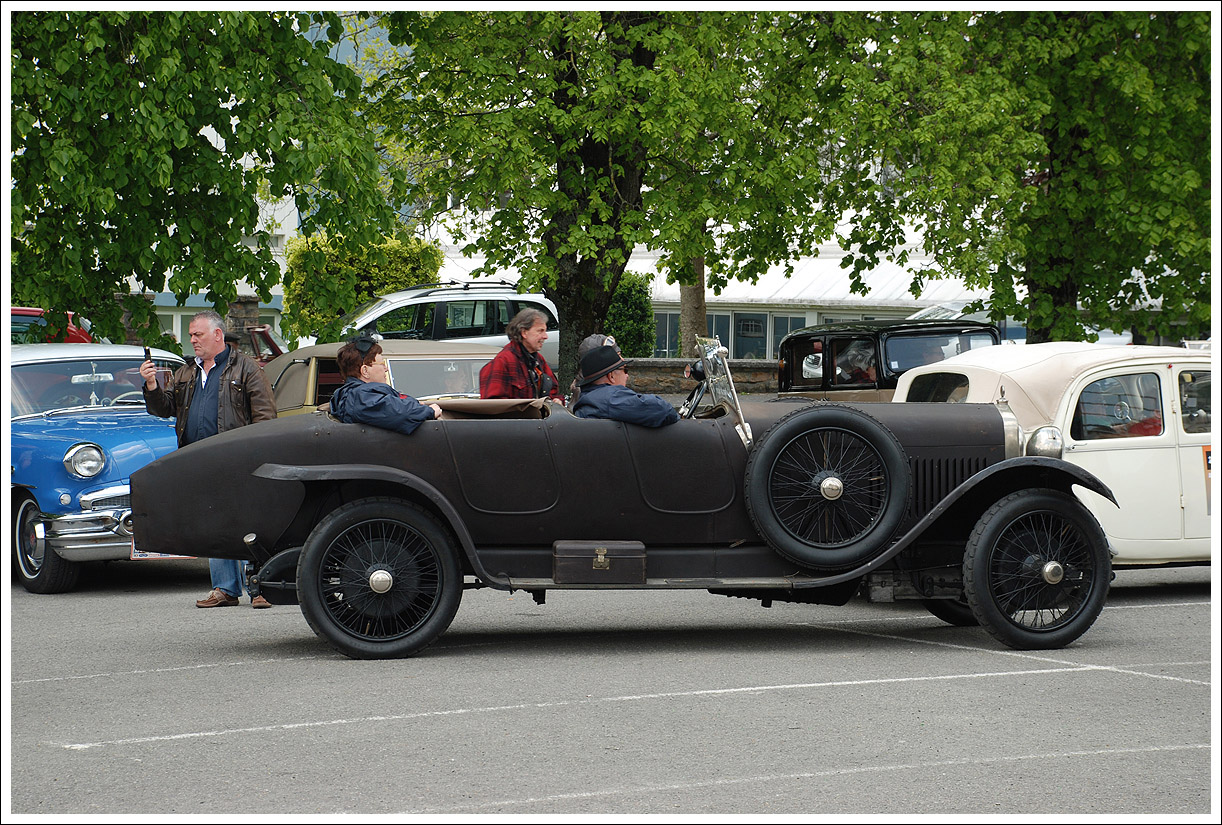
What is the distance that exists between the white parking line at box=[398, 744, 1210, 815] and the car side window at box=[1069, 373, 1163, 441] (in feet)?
14.2

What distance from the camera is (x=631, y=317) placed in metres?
30.7

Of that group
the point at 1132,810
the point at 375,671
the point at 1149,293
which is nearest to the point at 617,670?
the point at 375,671

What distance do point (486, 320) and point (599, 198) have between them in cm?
352

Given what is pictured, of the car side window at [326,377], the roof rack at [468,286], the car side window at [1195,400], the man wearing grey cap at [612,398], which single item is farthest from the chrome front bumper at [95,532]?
the roof rack at [468,286]

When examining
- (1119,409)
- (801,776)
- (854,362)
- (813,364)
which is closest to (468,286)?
(813,364)

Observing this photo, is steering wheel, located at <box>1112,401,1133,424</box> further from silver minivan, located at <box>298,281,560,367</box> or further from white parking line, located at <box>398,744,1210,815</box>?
silver minivan, located at <box>298,281,560,367</box>

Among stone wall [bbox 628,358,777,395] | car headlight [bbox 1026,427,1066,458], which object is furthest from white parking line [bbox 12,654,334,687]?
stone wall [bbox 628,358,777,395]

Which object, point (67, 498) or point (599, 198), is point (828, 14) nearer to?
point (599, 198)

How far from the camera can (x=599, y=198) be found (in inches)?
758

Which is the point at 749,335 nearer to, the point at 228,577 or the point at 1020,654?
the point at 228,577

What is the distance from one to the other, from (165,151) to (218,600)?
5121 mm

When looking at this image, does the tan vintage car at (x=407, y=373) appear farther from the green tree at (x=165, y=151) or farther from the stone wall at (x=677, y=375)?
the stone wall at (x=677, y=375)

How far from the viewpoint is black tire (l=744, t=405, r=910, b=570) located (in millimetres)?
7789

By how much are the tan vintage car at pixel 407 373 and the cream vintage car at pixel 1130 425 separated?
5179mm
